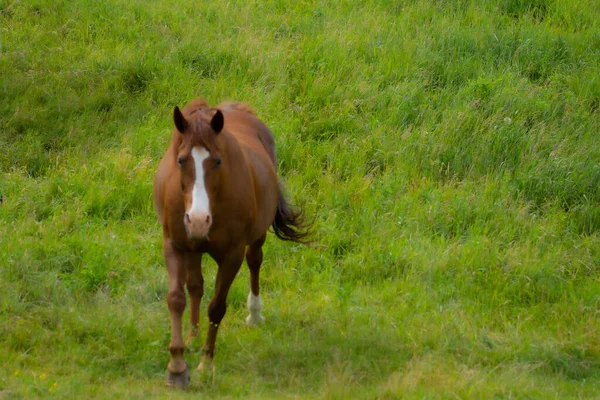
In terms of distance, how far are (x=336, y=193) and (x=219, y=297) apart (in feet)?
11.3

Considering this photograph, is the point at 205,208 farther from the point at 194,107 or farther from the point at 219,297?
the point at 194,107

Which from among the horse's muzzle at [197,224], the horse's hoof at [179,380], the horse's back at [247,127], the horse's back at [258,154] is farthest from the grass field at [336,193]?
the horse's back at [247,127]

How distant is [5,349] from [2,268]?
1335 millimetres

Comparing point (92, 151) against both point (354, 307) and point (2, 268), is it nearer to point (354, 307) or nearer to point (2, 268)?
point (2, 268)

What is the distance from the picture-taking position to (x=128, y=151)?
10328mm

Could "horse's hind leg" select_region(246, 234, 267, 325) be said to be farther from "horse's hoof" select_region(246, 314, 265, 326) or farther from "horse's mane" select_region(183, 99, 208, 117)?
"horse's mane" select_region(183, 99, 208, 117)

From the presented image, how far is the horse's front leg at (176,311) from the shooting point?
244 inches

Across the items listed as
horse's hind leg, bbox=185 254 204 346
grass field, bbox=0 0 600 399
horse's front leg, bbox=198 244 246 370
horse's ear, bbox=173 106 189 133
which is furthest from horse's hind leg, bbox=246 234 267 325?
horse's ear, bbox=173 106 189 133

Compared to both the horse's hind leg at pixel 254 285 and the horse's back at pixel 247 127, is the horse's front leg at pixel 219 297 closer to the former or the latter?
the horse's hind leg at pixel 254 285

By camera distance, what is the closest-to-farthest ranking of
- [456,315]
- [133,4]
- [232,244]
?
[232,244]
[456,315]
[133,4]

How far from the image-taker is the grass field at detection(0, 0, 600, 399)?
680cm

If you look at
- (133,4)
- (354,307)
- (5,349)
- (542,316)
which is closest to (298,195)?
(354,307)

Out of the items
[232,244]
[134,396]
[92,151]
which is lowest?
[92,151]

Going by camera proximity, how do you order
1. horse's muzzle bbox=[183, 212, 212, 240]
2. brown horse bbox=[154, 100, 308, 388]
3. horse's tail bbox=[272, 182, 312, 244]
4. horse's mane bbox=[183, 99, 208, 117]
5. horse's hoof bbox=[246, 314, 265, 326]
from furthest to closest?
horse's tail bbox=[272, 182, 312, 244]
horse's hoof bbox=[246, 314, 265, 326]
horse's mane bbox=[183, 99, 208, 117]
brown horse bbox=[154, 100, 308, 388]
horse's muzzle bbox=[183, 212, 212, 240]
